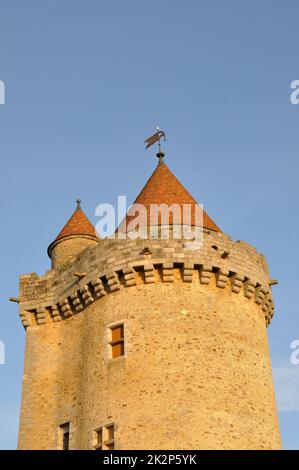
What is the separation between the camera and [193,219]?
21.5 m

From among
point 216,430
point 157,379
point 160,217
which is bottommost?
point 216,430

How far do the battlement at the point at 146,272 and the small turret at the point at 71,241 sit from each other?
1996 millimetres

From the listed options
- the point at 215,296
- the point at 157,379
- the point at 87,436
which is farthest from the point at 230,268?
the point at 87,436

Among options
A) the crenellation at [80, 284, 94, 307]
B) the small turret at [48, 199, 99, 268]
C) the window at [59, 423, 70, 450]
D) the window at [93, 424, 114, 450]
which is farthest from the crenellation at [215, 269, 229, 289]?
the small turret at [48, 199, 99, 268]

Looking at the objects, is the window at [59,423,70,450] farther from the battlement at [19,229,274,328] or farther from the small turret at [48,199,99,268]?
the small turret at [48,199,99,268]

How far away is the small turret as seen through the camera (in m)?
24.3

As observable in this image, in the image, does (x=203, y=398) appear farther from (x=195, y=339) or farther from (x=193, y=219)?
(x=193, y=219)

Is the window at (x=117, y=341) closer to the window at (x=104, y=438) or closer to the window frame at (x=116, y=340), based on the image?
the window frame at (x=116, y=340)

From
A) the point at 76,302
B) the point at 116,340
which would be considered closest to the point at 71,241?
the point at 76,302

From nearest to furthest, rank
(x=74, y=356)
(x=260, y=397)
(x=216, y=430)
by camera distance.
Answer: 1. (x=216, y=430)
2. (x=260, y=397)
3. (x=74, y=356)

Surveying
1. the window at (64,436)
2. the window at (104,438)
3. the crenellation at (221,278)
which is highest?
the crenellation at (221,278)

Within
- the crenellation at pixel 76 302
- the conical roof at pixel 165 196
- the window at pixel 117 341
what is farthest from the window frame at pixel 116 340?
the conical roof at pixel 165 196

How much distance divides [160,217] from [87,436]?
6436mm

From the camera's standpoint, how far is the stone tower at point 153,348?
59.0ft
